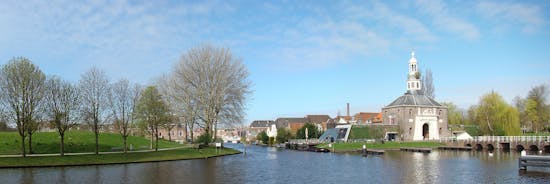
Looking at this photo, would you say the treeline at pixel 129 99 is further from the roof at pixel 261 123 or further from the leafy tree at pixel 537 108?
the roof at pixel 261 123

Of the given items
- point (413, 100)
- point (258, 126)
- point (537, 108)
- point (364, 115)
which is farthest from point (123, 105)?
point (258, 126)

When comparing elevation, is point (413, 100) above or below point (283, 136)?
above

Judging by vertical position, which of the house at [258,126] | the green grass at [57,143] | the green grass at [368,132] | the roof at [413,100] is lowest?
the house at [258,126]

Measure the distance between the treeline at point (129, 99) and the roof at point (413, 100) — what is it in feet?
140

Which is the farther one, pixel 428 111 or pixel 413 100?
pixel 413 100

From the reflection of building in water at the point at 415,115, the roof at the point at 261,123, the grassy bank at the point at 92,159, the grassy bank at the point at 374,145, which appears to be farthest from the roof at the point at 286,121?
the grassy bank at the point at 92,159

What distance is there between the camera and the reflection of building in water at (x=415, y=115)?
296ft

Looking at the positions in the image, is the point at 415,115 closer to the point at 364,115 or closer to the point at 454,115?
the point at 454,115

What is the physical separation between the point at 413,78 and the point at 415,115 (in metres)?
9.79

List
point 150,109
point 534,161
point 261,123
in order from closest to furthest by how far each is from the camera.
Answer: point 534,161 → point 150,109 → point 261,123

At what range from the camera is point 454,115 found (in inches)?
4353

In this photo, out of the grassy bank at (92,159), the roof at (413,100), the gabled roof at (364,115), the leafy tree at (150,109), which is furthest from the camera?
the gabled roof at (364,115)

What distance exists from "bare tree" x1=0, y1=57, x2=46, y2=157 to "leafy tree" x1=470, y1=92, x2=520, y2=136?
69.9m

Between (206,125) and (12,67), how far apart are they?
25.2 metres
